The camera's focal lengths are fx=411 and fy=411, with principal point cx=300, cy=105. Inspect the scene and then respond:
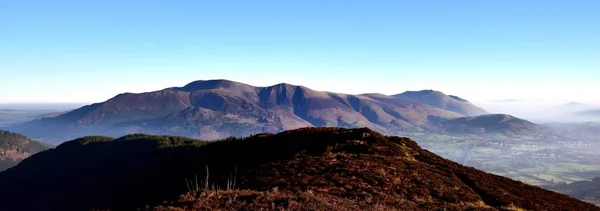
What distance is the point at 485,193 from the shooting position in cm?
3647

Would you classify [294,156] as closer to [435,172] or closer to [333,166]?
[333,166]

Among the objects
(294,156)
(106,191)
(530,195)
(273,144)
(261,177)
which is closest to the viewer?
(261,177)

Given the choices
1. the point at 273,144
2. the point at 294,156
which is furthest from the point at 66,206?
the point at 294,156

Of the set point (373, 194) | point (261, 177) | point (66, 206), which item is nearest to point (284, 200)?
point (373, 194)

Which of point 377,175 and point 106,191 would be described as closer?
point 377,175

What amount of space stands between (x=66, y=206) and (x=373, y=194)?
162m

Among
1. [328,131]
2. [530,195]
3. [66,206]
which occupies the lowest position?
[66,206]

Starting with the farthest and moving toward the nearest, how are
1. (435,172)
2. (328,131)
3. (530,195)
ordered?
1. (328,131)
2. (435,172)
3. (530,195)

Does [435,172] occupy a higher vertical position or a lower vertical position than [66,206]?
higher

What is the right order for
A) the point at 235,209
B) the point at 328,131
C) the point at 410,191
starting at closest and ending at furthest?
the point at 235,209
the point at 410,191
the point at 328,131

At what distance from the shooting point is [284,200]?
23.6 m

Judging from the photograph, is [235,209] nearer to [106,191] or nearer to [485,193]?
[485,193]

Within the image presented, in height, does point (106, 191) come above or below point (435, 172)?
below

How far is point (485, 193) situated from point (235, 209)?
25.2 m
